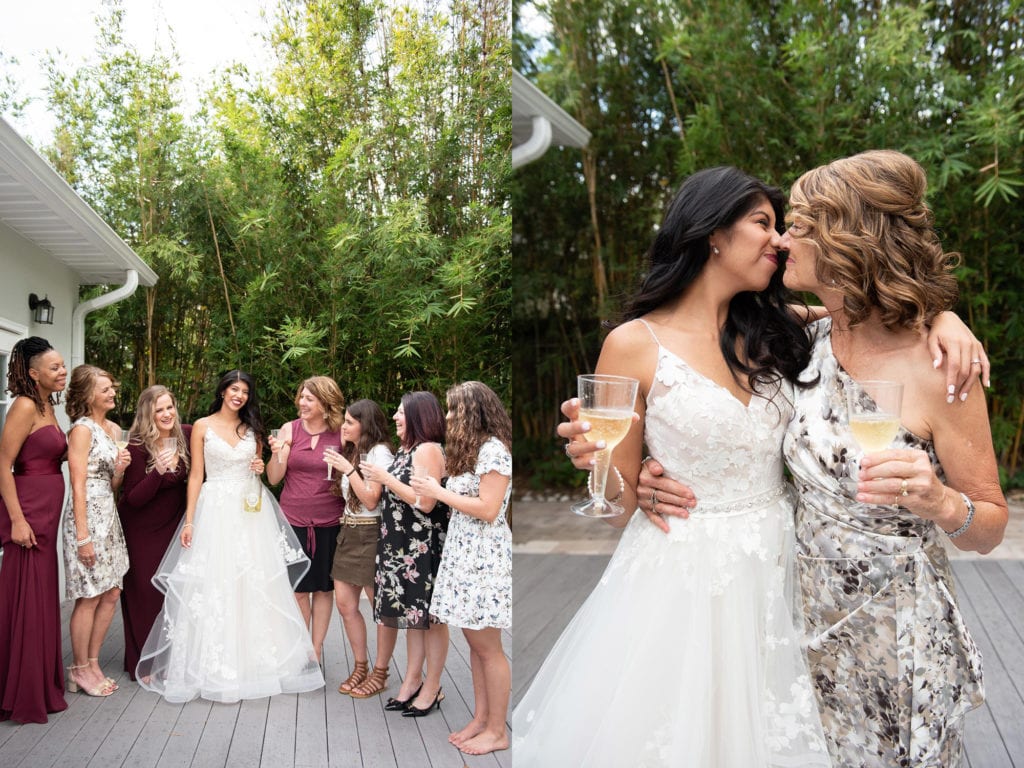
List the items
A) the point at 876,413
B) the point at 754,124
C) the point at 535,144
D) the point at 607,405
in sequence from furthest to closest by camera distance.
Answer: the point at 754,124 → the point at 535,144 → the point at 607,405 → the point at 876,413

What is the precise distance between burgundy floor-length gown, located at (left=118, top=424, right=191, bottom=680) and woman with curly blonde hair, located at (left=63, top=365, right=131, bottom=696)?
0.07 feet

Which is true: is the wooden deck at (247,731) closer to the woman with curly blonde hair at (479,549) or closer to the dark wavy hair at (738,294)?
the woman with curly blonde hair at (479,549)

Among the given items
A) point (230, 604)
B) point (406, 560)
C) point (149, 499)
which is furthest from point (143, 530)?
point (406, 560)

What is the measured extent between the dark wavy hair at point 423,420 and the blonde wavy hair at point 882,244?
0.95 m

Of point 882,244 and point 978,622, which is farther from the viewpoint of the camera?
point 978,622

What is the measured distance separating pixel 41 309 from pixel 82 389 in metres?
0.18

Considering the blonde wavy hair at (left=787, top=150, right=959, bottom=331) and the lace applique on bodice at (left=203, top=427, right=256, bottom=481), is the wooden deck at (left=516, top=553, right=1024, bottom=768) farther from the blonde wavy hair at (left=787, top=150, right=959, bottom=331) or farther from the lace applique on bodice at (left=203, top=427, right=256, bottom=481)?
the blonde wavy hair at (left=787, top=150, right=959, bottom=331)

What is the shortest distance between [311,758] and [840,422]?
4.49 feet

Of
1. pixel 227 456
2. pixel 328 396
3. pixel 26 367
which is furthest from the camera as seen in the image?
pixel 328 396

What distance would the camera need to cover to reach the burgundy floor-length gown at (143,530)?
5.66ft

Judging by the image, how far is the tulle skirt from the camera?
1812 mm

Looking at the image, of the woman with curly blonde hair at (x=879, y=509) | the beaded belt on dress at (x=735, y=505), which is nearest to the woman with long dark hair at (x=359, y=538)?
the beaded belt on dress at (x=735, y=505)

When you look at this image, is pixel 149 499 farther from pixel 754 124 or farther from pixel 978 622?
pixel 754 124

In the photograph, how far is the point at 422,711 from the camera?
6.64ft
